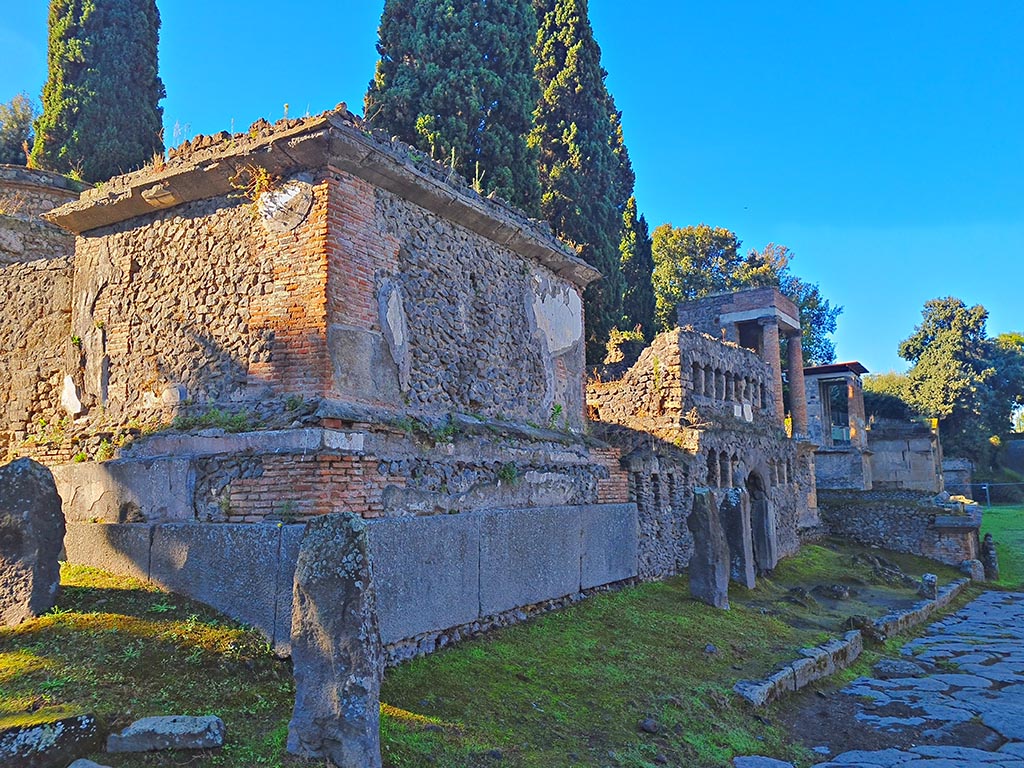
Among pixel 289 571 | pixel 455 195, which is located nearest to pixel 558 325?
pixel 455 195

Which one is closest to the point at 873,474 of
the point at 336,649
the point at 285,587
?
the point at 285,587

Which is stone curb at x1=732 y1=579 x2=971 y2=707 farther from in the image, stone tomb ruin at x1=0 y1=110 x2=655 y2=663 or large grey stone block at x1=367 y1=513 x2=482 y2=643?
large grey stone block at x1=367 y1=513 x2=482 y2=643

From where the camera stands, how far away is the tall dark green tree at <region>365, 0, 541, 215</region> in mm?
18438

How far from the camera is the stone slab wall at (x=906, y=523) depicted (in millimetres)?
20688

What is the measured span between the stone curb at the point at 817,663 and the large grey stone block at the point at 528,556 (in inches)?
89.4

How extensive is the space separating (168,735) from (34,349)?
20.2 ft

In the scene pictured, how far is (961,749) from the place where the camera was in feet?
21.7

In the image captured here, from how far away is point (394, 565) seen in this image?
641 cm

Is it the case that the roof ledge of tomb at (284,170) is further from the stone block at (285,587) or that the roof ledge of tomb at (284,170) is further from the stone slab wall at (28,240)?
the stone slab wall at (28,240)

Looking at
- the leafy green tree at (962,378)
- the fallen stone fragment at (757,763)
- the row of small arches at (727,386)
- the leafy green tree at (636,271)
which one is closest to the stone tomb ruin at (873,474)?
the leafy green tree at (962,378)

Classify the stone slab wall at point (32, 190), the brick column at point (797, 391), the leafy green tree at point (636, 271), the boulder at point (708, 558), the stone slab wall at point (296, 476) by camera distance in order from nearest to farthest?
the stone slab wall at point (296, 476) < the boulder at point (708, 558) < the stone slab wall at point (32, 190) < the brick column at point (797, 391) < the leafy green tree at point (636, 271)

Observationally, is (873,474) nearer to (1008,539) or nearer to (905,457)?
(905,457)

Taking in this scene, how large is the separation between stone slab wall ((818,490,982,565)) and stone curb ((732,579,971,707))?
8.87 m

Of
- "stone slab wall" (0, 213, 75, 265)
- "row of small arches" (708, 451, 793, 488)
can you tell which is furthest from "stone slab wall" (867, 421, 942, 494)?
"stone slab wall" (0, 213, 75, 265)
